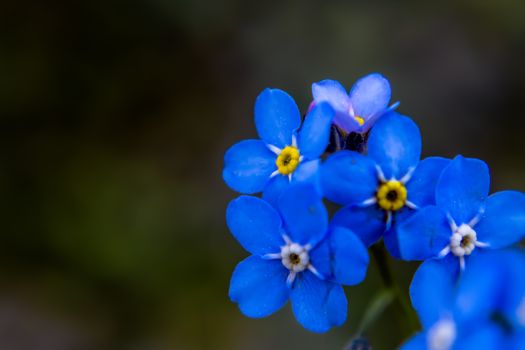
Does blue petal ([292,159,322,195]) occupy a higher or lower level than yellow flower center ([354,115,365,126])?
lower

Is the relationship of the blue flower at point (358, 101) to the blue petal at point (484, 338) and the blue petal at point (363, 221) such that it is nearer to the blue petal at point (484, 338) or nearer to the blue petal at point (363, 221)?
the blue petal at point (363, 221)

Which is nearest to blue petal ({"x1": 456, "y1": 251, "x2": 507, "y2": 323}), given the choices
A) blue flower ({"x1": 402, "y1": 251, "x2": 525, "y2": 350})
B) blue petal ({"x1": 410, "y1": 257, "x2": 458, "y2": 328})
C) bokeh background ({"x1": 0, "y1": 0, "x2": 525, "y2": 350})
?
blue flower ({"x1": 402, "y1": 251, "x2": 525, "y2": 350})

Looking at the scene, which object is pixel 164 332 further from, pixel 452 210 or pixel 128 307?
pixel 452 210

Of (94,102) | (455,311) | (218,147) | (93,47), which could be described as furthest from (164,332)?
(455,311)

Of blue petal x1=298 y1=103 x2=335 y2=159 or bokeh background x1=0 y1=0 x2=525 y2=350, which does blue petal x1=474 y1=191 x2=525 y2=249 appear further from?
bokeh background x1=0 y1=0 x2=525 y2=350

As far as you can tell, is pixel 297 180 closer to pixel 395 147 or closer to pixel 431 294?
pixel 395 147

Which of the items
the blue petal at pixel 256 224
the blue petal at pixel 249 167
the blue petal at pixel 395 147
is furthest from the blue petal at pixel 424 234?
the blue petal at pixel 249 167
